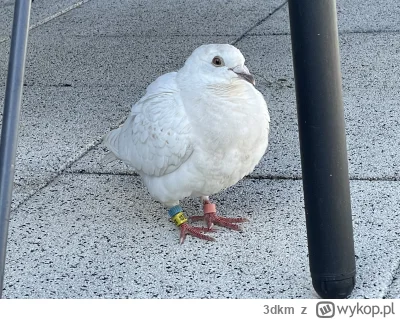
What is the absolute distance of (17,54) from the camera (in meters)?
2.87

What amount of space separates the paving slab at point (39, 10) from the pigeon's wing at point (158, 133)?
333cm

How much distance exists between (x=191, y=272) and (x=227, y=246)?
0.94 ft

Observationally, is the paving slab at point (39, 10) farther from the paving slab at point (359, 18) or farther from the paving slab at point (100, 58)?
the paving slab at point (359, 18)

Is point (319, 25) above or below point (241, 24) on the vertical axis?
above

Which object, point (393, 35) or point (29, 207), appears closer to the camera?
point (29, 207)

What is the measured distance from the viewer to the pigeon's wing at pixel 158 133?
362 centimetres

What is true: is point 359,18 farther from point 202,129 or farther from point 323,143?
point 323,143

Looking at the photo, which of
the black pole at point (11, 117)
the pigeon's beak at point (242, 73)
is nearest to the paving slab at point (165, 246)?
the black pole at point (11, 117)

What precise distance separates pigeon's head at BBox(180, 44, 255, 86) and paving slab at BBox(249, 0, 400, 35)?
3109 mm

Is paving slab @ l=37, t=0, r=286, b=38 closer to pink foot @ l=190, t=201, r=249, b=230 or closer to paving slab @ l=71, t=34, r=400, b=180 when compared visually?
paving slab @ l=71, t=34, r=400, b=180

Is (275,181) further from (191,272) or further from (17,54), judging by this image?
(17,54)

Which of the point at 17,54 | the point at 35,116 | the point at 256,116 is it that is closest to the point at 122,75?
the point at 35,116

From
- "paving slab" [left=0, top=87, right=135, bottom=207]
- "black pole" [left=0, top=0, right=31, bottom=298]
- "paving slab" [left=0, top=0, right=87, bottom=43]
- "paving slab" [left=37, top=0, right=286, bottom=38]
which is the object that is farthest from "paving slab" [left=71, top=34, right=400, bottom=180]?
"paving slab" [left=0, top=0, right=87, bottom=43]

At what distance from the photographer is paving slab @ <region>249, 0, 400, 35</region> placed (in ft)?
21.7
